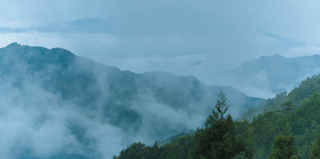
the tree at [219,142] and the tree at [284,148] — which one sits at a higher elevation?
the tree at [219,142]

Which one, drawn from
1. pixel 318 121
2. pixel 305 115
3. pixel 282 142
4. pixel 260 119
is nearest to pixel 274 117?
pixel 260 119

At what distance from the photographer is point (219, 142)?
15000 millimetres

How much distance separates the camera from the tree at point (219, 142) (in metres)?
14.8

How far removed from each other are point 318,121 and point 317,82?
208 ft

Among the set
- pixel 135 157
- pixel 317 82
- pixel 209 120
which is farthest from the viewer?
pixel 317 82

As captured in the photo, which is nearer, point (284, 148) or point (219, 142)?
point (219, 142)

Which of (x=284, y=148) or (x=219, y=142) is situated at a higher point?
(x=219, y=142)

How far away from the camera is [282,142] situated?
16062 millimetres

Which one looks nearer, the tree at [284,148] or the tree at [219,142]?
the tree at [219,142]

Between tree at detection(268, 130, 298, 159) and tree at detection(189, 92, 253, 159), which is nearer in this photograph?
tree at detection(189, 92, 253, 159)

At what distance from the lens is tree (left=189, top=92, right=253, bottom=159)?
48.5 ft

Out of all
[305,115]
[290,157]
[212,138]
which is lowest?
[290,157]

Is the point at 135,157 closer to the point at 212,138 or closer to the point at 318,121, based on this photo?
the point at 318,121

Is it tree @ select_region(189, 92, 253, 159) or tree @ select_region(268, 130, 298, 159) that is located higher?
tree @ select_region(189, 92, 253, 159)
